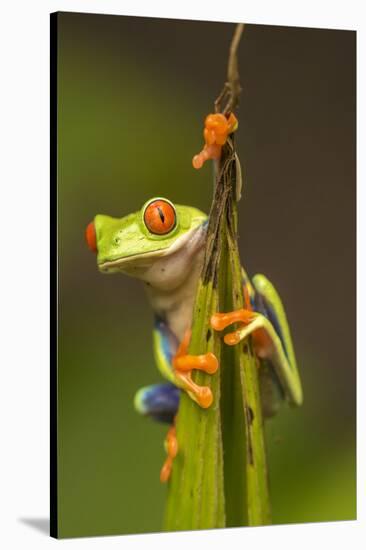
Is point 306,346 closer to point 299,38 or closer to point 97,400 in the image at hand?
point 97,400

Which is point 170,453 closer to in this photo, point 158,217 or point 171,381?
point 171,381

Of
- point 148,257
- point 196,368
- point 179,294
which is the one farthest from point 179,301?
point 196,368

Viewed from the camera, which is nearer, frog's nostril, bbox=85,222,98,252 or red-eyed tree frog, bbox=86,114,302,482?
red-eyed tree frog, bbox=86,114,302,482

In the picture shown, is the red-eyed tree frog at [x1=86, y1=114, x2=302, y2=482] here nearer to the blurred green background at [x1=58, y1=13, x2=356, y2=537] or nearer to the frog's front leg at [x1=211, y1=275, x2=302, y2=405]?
the frog's front leg at [x1=211, y1=275, x2=302, y2=405]

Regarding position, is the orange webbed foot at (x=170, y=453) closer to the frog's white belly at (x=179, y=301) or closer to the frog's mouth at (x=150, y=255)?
the frog's white belly at (x=179, y=301)

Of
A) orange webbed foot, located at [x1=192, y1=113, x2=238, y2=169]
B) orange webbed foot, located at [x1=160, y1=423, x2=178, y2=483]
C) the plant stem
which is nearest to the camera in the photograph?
the plant stem

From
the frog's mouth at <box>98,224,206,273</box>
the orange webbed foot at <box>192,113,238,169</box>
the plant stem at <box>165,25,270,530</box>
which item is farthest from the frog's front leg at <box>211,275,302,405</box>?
the orange webbed foot at <box>192,113,238,169</box>

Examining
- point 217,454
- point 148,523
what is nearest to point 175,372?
point 217,454
